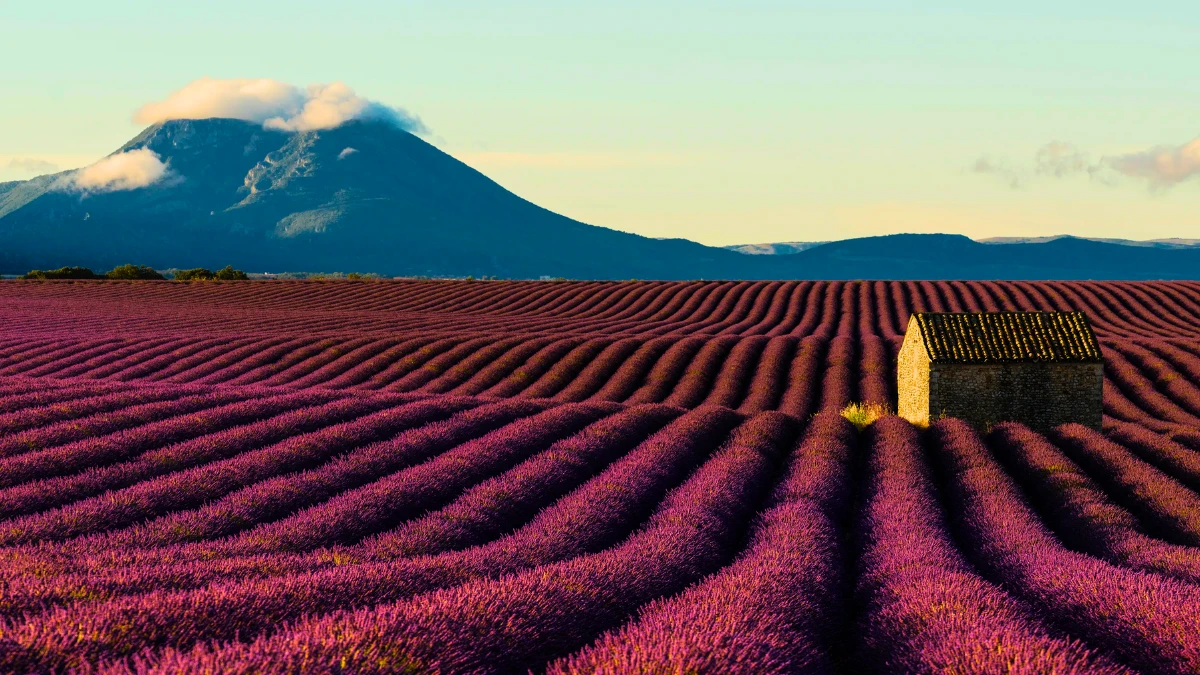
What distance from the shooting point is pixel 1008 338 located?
26.8 metres

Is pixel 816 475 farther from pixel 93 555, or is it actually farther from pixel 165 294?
pixel 165 294

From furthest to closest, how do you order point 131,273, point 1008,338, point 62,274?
point 62,274
point 131,273
point 1008,338

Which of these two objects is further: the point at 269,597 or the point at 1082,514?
the point at 1082,514

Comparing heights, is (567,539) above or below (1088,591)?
below

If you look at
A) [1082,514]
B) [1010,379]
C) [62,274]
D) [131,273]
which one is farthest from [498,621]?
[62,274]

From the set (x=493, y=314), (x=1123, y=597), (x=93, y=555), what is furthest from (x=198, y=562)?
(x=493, y=314)

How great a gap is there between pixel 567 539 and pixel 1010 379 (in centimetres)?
2047

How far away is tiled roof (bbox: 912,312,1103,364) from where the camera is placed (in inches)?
1034

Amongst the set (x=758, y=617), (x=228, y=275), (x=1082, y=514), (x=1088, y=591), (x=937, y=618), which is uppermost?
(x=758, y=617)

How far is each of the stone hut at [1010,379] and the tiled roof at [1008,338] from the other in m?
0.03

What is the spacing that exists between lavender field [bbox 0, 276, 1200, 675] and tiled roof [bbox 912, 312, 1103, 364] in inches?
173

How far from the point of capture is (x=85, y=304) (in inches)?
2491

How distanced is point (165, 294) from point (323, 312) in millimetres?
21255

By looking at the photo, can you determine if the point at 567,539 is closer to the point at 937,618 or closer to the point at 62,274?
the point at 937,618
